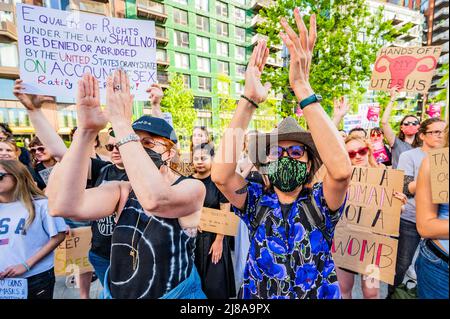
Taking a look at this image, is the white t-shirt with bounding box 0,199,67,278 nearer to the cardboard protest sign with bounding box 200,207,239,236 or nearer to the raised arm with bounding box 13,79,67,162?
the raised arm with bounding box 13,79,67,162

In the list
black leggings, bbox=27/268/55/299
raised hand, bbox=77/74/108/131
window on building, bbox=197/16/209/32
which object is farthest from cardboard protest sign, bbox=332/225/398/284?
black leggings, bbox=27/268/55/299

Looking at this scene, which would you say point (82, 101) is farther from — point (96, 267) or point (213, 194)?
point (96, 267)

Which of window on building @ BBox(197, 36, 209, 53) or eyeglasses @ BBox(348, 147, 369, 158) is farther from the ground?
window on building @ BBox(197, 36, 209, 53)

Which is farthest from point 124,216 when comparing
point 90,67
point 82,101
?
point 90,67

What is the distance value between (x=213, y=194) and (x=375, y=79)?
206 centimetres

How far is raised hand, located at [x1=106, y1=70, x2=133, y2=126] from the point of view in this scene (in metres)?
1.17

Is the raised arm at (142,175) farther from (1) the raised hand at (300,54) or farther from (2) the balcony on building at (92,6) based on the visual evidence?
(2) the balcony on building at (92,6)

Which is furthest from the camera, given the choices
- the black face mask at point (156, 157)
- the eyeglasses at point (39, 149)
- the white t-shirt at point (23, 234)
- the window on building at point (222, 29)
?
the eyeglasses at point (39, 149)

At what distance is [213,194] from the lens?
2441 mm

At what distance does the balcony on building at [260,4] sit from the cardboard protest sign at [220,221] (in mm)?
2026

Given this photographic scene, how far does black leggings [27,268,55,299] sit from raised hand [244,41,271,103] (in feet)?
6.89

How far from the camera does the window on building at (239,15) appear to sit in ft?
7.73

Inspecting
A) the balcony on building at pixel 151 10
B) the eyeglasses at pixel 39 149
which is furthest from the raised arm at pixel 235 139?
the eyeglasses at pixel 39 149

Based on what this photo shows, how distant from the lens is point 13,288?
1.72 m
